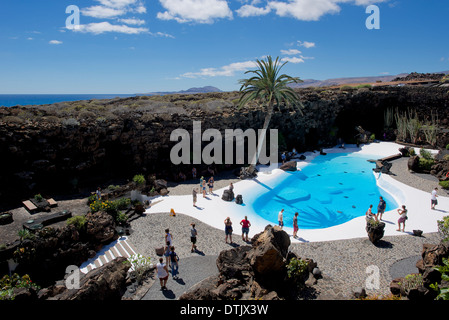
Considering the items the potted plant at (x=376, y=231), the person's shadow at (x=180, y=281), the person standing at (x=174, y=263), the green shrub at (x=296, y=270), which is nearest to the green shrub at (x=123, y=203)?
the person standing at (x=174, y=263)

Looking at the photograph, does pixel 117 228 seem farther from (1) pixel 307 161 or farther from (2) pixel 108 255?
(1) pixel 307 161

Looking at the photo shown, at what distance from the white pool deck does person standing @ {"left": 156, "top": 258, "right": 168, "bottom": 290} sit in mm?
5319

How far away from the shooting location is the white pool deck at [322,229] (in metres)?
14.7

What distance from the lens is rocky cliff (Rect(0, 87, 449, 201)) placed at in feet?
57.1

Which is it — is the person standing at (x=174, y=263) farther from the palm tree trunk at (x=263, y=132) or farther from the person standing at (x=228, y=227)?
the palm tree trunk at (x=263, y=132)

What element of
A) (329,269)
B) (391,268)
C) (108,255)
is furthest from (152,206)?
(391,268)

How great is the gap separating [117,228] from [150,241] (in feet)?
7.20

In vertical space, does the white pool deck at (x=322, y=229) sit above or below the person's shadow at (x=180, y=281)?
Result: above

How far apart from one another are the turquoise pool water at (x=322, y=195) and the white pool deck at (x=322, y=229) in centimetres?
71

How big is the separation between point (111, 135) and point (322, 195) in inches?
667

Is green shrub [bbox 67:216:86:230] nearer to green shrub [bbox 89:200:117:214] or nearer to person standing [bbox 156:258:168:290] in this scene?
green shrub [bbox 89:200:117:214]

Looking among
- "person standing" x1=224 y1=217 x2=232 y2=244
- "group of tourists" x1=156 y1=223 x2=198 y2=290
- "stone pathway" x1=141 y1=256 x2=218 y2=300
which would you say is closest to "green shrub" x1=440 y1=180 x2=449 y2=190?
"person standing" x1=224 y1=217 x2=232 y2=244

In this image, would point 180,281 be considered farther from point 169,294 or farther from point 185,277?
point 169,294

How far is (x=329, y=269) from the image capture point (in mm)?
11281
